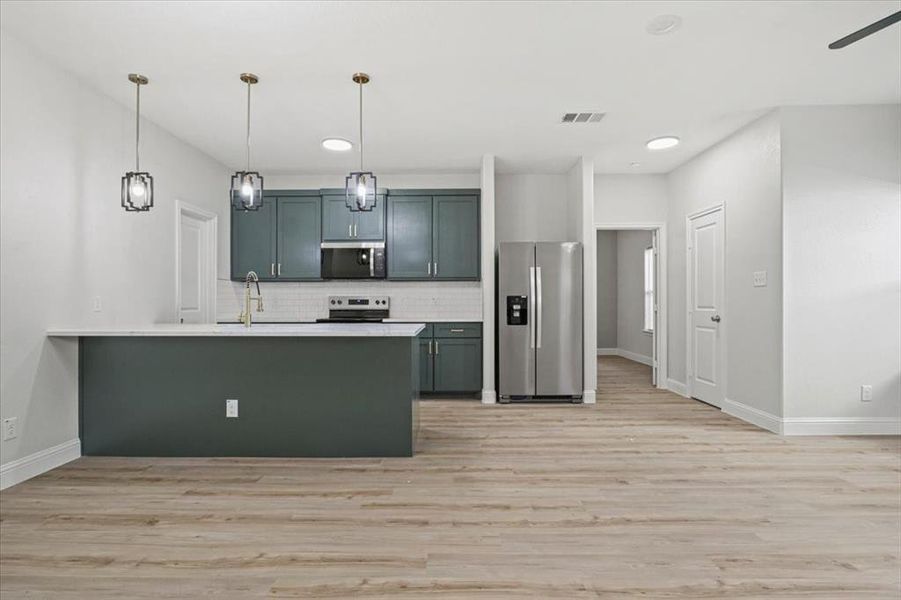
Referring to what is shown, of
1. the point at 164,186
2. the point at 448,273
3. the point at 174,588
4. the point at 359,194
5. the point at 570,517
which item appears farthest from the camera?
the point at 448,273

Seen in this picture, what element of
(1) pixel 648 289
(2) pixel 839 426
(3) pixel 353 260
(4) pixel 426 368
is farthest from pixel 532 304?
(1) pixel 648 289

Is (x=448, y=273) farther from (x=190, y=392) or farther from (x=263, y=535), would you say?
(x=263, y=535)

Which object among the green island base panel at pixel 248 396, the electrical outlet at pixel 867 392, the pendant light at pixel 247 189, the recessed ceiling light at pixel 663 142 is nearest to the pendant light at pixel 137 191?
the pendant light at pixel 247 189

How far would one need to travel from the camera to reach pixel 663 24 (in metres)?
2.72

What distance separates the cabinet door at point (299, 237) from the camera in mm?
5758

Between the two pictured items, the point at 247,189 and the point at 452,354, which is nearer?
the point at 247,189

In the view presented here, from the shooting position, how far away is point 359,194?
3227 mm

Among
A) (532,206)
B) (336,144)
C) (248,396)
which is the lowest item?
(248,396)

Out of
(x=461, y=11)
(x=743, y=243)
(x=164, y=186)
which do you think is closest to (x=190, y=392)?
(x=164, y=186)

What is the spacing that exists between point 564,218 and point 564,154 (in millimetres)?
1033

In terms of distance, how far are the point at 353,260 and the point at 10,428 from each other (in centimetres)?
344

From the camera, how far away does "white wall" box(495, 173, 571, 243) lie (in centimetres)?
602

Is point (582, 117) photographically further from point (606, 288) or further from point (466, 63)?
point (606, 288)

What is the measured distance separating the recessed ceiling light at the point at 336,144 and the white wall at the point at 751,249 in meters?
3.71
